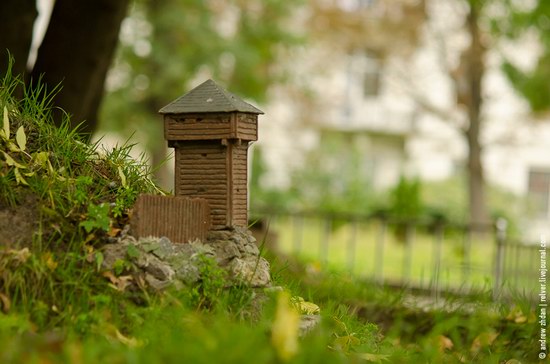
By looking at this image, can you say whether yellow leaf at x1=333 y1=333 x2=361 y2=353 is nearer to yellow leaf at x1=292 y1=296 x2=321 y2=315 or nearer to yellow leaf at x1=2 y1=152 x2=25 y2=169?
yellow leaf at x1=292 y1=296 x2=321 y2=315

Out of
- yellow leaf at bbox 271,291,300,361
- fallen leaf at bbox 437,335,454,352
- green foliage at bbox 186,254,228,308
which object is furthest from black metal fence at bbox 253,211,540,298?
yellow leaf at bbox 271,291,300,361

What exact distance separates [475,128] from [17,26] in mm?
17529

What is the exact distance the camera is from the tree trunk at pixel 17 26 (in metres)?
8.73

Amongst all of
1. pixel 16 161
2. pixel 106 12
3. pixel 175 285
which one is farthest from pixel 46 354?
pixel 106 12

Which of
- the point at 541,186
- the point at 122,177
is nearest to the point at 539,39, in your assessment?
the point at 122,177

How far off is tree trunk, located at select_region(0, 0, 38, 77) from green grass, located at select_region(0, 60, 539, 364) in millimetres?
3136

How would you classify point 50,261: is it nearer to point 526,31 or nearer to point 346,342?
point 346,342

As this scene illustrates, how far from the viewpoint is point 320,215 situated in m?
16.0

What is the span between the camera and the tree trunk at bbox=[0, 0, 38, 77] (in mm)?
8727

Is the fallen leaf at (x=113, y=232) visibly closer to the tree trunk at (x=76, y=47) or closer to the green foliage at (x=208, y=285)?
the green foliage at (x=208, y=285)

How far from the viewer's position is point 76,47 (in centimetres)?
984

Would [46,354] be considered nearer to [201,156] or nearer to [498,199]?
[201,156]

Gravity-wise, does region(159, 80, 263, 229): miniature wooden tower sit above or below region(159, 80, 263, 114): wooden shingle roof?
below

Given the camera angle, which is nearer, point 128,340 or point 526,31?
point 128,340
